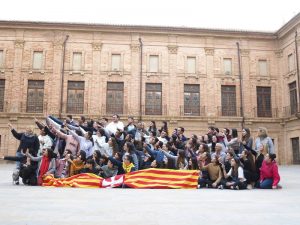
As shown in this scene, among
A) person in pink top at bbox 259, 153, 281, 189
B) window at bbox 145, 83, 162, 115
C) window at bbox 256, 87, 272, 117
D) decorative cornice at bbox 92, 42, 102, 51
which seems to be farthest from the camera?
window at bbox 256, 87, 272, 117

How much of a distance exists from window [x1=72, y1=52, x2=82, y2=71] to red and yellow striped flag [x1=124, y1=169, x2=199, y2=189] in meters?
18.9

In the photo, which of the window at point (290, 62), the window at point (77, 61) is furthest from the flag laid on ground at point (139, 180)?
the window at point (290, 62)

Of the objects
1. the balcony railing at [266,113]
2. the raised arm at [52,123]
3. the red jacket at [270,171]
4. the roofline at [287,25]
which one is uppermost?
the roofline at [287,25]

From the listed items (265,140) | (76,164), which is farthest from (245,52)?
(76,164)

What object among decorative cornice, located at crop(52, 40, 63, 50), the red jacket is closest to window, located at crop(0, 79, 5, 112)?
decorative cornice, located at crop(52, 40, 63, 50)

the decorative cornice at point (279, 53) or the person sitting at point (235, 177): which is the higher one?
the decorative cornice at point (279, 53)

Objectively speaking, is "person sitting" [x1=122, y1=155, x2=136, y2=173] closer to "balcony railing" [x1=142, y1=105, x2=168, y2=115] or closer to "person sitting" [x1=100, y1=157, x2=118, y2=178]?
"person sitting" [x1=100, y1=157, x2=118, y2=178]

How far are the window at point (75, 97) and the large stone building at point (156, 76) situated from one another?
79 mm

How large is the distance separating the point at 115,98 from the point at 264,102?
40.9ft

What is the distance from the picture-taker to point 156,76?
89.5ft

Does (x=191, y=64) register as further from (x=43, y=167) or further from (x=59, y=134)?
(x=43, y=167)

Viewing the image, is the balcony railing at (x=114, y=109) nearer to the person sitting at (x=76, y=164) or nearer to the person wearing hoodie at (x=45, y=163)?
the person sitting at (x=76, y=164)

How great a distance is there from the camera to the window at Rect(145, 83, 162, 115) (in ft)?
88.1

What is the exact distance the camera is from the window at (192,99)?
2712cm
